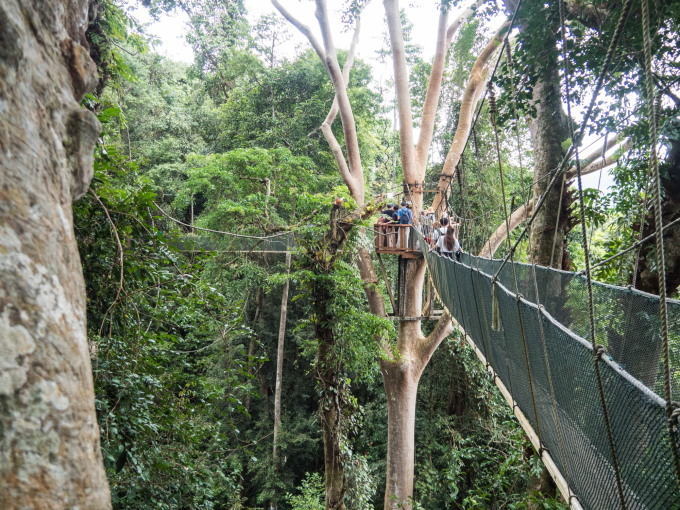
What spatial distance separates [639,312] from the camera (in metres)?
1.85

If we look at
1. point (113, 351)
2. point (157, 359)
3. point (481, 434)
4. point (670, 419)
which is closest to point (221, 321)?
point (157, 359)

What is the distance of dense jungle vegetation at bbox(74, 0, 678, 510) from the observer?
7.25 feet

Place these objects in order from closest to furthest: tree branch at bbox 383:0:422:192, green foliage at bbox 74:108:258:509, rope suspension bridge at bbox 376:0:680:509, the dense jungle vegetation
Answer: rope suspension bridge at bbox 376:0:680:509
green foliage at bbox 74:108:258:509
the dense jungle vegetation
tree branch at bbox 383:0:422:192

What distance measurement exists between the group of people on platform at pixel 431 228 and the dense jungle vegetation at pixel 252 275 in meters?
0.45

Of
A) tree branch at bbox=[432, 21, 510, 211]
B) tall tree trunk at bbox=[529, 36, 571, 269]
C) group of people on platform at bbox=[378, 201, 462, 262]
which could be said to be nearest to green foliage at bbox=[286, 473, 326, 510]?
group of people on platform at bbox=[378, 201, 462, 262]

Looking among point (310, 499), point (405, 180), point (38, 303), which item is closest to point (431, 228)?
point (405, 180)

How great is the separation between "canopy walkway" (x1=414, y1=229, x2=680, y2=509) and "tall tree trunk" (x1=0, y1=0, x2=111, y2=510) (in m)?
1.08

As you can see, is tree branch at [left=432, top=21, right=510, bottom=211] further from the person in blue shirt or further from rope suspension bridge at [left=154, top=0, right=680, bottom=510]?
rope suspension bridge at [left=154, top=0, right=680, bottom=510]

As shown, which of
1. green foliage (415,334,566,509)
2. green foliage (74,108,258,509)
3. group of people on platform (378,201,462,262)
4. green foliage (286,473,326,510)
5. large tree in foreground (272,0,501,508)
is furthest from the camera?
green foliage (415,334,566,509)

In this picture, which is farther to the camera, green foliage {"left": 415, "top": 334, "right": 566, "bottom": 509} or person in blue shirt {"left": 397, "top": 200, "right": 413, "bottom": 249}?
green foliage {"left": 415, "top": 334, "right": 566, "bottom": 509}

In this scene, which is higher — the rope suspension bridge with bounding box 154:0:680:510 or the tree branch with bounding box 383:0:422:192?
the tree branch with bounding box 383:0:422:192

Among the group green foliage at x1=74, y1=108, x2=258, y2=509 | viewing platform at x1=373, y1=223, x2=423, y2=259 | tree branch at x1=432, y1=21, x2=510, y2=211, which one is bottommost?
green foliage at x1=74, y1=108, x2=258, y2=509

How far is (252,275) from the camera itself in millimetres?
7906

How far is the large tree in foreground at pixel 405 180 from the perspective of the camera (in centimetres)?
619
